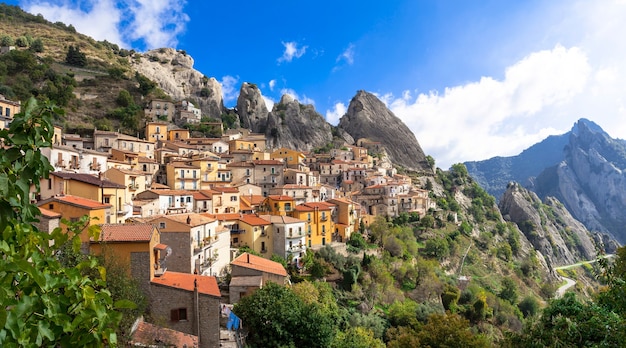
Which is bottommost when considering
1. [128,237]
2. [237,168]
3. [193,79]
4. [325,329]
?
[325,329]

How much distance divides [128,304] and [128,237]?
15.4 metres

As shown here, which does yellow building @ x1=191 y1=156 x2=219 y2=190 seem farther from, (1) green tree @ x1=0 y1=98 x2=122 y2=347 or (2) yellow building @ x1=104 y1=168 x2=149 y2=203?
(1) green tree @ x1=0 y1=98 x2=122 y2=347

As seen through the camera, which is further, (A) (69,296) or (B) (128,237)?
(B) (128,237)

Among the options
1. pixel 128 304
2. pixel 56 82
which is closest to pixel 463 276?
pixel 128 304

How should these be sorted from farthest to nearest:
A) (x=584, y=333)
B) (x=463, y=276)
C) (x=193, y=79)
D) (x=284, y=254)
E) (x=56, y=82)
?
1. (x=193, y=79)
2. (x=56, y=82)
3. (x=463, y=276)
4. (x=284, y=254)
5. (x=584, y=333)

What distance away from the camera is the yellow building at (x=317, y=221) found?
43.6 metres

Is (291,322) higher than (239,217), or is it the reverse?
(239,217)

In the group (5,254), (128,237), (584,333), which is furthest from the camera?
(128,237)

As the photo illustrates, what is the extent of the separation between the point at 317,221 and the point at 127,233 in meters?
29.7

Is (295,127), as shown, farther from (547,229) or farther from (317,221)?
(547,229)

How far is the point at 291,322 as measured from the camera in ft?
68.4

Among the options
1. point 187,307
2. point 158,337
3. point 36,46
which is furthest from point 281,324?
point 36,46

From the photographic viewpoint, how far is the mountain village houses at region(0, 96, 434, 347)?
1748cm

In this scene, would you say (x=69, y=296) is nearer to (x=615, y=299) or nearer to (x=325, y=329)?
(x=615, y=299)
